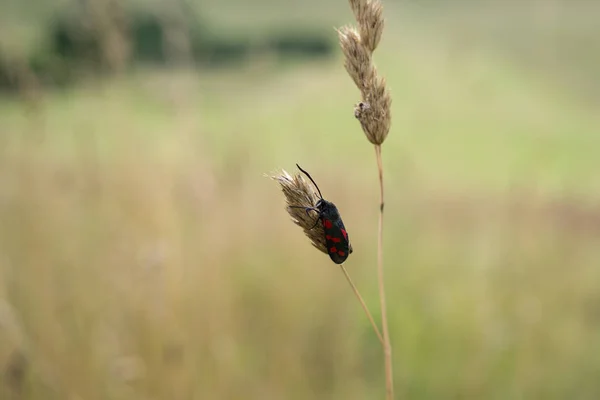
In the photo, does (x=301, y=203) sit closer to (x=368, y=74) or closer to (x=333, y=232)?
(x=333, y=232)

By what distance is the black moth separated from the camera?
0.59 metres

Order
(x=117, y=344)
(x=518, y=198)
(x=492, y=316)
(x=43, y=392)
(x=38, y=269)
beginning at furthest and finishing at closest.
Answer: (x=518, y=198), (x=492, y=316), (x=38, y=269), (x=117, y=344), (x=43, y=392)

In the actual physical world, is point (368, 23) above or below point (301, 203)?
above

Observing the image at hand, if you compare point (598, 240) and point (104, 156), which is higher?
point (104, 156)

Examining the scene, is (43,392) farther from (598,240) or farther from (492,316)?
(598,240)

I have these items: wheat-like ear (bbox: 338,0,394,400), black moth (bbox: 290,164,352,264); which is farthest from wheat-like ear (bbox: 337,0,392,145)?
black moth (bbox: 290,164,352,264)

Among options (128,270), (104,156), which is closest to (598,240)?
(128,270)

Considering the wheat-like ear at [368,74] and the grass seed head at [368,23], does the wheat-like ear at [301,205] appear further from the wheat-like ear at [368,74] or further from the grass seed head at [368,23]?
the grass seed head at [368,23]

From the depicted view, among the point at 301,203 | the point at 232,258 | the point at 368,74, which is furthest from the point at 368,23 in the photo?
the point at 232,258

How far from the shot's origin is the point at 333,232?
1.99 ft

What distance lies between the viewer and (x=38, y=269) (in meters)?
1.77

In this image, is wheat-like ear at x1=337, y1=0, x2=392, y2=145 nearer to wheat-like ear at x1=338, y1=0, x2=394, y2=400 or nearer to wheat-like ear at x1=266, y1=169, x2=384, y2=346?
wheat-like ear at x1=338, y1=0, x2=394, y2=400

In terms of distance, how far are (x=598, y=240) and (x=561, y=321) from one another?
116 cm

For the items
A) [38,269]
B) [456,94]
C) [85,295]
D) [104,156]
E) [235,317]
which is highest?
[456,94]
